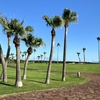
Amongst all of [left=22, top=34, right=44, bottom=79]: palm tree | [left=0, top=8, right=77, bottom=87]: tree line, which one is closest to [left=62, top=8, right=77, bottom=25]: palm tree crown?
[left=0, top=8, right=77, bottom=87]: tree line

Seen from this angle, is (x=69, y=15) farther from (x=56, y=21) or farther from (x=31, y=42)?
(x=31, y=42)

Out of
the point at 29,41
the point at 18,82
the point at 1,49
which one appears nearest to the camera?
the point at 18,82

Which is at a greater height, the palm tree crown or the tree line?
the palm tree crown

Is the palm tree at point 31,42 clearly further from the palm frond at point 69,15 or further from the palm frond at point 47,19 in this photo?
the palm frond at point 69,15

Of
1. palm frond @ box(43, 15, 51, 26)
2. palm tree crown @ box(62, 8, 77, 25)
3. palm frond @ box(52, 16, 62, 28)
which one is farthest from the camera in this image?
palm tree crown @ box(62, 8, 77, 25)

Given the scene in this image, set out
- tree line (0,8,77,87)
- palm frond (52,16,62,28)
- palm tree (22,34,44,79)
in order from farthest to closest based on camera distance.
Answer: palm tree (22,34,44,79) → palm frond (52,16,62,28) → tree line (0,8,77,87)

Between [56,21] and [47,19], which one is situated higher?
[47,19]

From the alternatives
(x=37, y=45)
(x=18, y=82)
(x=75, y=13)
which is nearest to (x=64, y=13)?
(x=75, y=13)

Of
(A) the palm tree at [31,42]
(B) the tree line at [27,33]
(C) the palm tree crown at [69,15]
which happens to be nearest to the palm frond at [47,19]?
(B) the tree line at [27,33]

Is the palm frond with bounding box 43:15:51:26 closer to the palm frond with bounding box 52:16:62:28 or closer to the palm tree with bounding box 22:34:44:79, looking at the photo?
the palm frond with bounding box 52:16:62:28

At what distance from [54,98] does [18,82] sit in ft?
23.9

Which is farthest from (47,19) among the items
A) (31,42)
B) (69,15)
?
(69,15)

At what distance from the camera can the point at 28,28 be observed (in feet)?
94.8

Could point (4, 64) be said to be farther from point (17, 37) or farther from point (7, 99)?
point (7, 99)
